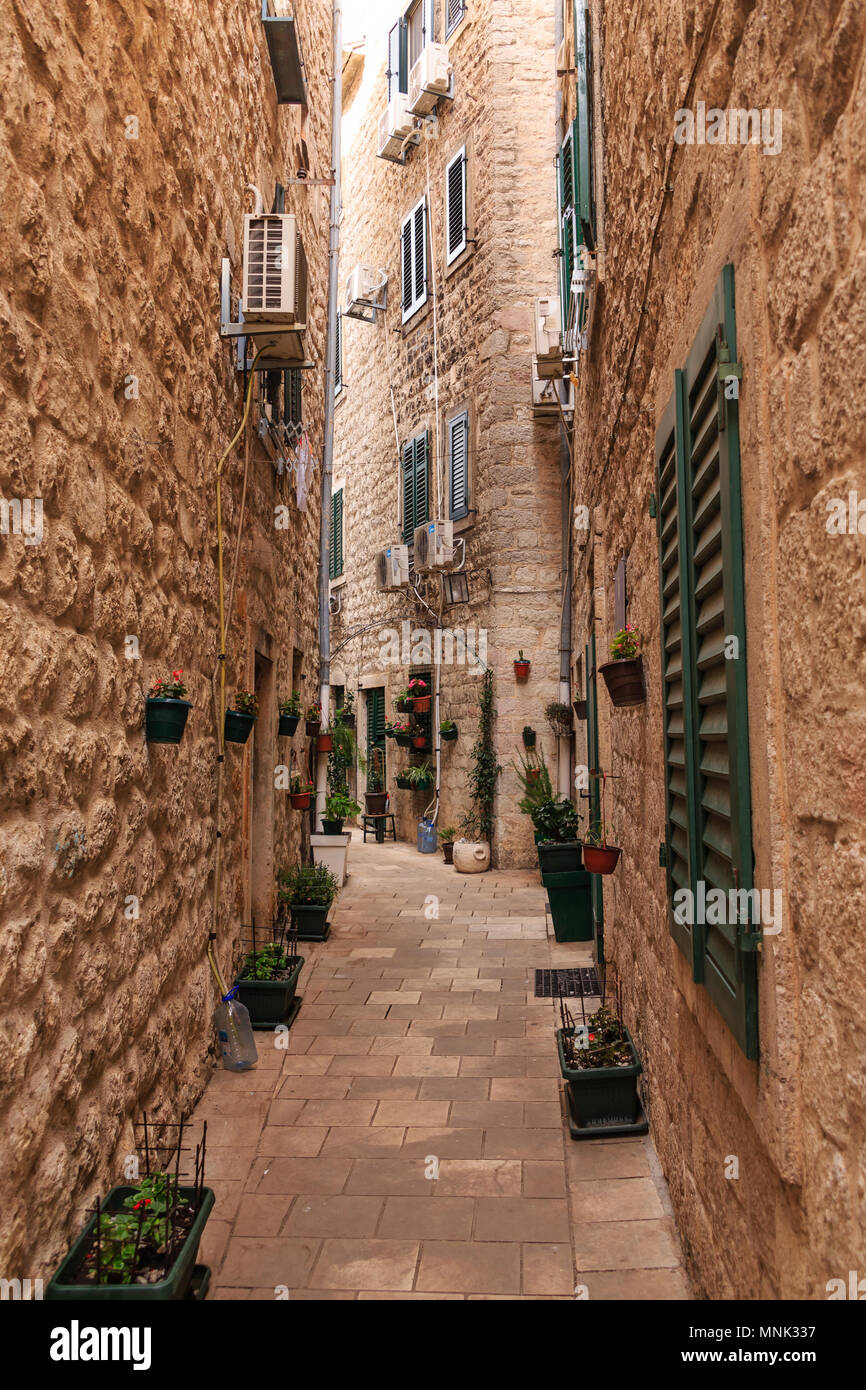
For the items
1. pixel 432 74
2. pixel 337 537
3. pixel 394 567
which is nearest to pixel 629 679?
pixel 394 567

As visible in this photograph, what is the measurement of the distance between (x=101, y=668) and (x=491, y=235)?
10622 mm

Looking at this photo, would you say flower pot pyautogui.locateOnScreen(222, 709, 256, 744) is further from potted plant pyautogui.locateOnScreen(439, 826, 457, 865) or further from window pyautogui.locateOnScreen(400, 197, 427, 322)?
window pyautogui.locateOnScreen(400, 197, 427, 322)

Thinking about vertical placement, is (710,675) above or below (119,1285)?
above

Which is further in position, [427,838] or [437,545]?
[427,838]

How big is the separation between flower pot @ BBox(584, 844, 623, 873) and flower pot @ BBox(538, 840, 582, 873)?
2.20 m

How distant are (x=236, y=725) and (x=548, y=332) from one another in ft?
22.9

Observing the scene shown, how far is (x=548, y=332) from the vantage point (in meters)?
10.1

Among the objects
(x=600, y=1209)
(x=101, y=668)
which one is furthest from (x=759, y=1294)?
(x=101, y=668)

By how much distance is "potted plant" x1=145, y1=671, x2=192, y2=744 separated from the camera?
3.22 meters

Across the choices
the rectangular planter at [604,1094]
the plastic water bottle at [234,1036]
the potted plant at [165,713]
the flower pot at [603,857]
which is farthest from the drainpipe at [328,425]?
the potted plant at [165,713]

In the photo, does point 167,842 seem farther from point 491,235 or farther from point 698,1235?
point 491,235

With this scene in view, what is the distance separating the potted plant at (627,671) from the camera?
3.63 metres

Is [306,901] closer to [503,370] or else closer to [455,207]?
[503,370]

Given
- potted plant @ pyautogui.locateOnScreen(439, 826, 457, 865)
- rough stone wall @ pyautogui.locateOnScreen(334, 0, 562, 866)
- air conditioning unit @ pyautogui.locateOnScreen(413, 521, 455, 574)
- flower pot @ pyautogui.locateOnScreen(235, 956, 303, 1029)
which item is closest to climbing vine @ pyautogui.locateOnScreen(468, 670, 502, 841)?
rough stone wall @ pyautogui.locateOnScreen(334, 0, 562, 866)
